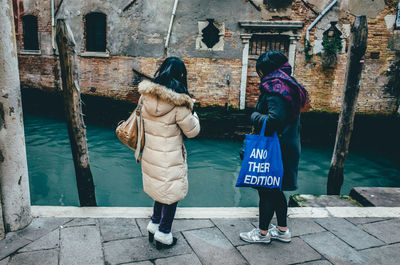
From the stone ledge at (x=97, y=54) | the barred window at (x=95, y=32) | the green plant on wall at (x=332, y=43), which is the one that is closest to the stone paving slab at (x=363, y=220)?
the green plant on wall at (x=332, y=43)

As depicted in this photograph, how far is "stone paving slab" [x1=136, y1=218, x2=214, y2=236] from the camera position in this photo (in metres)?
Answer: 2.77

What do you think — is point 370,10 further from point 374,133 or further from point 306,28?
point 374,133

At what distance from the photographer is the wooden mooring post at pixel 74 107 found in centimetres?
304

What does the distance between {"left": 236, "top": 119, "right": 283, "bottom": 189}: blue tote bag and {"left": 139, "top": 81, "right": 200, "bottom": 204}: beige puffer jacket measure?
1.42ft

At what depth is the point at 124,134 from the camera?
7.71 ft

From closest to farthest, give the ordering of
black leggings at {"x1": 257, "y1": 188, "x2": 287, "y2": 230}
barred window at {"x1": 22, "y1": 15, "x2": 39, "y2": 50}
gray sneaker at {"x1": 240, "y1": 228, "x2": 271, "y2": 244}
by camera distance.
Result: black leggings at {"x1": 257, "y1": 188, "x2": 287, "y2": 230}
gray sneaker at {"x1": 240, "y1": 228, "x2": 271, "y2": 244}
barred window at {"x1": 22, "y1": 15, "x2": 39, "y2": 50}

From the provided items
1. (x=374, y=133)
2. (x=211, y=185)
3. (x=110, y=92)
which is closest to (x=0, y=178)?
(x=211, y=185)

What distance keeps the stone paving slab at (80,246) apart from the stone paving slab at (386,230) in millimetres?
2346

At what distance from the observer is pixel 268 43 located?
28.9 ft

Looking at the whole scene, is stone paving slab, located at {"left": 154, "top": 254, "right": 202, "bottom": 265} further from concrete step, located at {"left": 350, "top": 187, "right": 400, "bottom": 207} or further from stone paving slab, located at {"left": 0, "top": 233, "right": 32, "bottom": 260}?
concrete step, located at {"left": 350, "top": 187, "right": 400, "bottom": 207}

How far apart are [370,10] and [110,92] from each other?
7.83 metres

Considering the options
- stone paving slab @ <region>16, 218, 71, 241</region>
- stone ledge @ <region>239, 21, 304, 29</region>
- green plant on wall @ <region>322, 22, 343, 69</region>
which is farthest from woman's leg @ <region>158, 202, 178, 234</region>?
green plant on wall @ <region>322, 22, 343, 69</region>

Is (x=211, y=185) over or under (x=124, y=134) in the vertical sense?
under

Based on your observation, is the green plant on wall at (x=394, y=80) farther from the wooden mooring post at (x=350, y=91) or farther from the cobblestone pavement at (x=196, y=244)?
the cobblestone pavement at (x=196, y=244)
